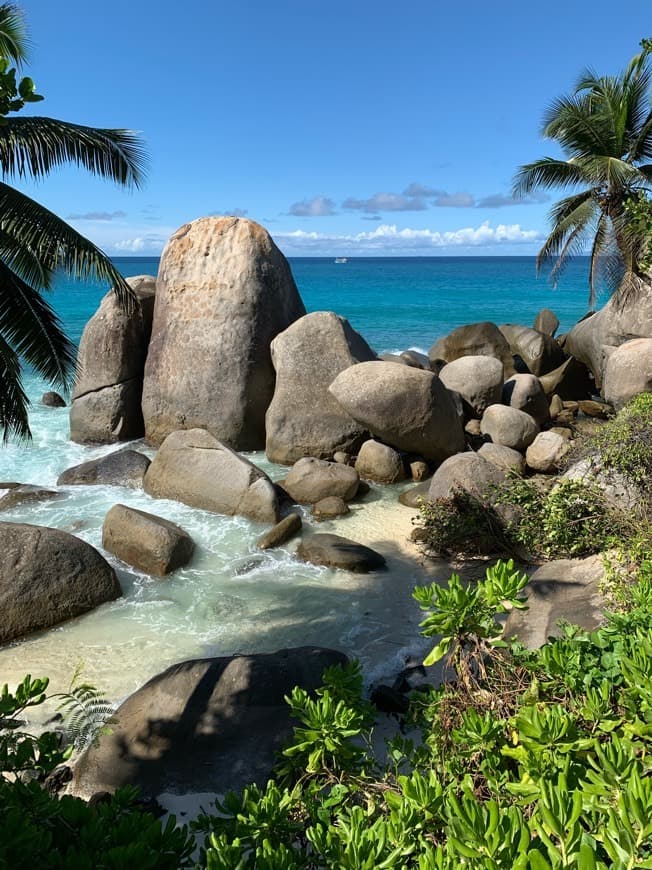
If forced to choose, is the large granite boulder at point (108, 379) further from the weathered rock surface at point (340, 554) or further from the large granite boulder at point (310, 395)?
the weathered rock surface at point (340, 554)

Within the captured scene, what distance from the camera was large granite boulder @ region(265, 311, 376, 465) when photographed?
1162cm

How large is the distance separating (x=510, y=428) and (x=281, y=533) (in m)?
5.13

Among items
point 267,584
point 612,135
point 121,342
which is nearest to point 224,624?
point 267,584

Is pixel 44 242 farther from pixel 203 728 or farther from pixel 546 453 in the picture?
pixel 546 453

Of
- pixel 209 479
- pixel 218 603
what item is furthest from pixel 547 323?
pixel 218 603

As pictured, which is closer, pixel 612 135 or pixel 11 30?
pixel 11 30

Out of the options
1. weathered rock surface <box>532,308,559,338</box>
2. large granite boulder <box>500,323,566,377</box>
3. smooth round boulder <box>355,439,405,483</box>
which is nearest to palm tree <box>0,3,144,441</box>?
smooth round boulder <box>355,439,405,483</box>

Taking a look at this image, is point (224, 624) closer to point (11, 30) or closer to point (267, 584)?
point (267, 584)

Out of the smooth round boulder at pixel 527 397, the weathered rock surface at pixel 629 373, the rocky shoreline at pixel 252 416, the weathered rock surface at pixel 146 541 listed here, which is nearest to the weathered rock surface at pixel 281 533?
the rocky shoreline at pixel 252 416

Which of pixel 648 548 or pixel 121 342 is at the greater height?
pixel 121 342

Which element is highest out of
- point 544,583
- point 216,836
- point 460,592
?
point 460,592

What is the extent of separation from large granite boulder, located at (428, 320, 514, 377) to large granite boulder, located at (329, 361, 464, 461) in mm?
6088

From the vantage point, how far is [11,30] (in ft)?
24.7

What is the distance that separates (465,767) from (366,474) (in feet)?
26.8
